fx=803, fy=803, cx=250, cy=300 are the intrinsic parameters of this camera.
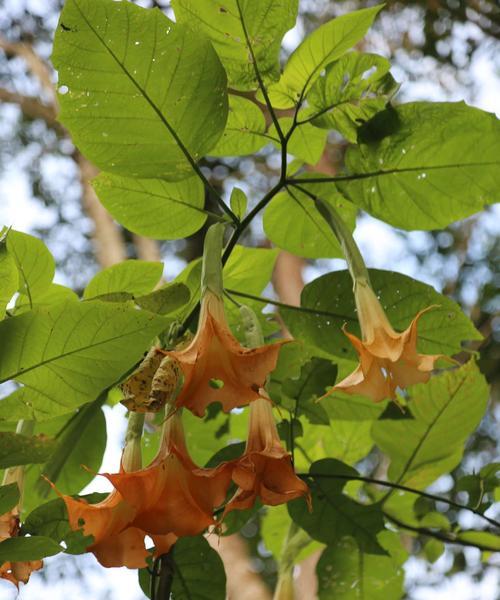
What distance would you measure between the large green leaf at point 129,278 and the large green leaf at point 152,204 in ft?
0.14

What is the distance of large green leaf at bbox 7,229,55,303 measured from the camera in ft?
2.78

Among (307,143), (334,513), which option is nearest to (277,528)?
(334,513)

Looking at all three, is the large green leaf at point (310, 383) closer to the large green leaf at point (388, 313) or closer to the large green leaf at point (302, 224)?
the large green leaf at point (388, 313)

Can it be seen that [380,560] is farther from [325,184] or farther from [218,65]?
[218,65]

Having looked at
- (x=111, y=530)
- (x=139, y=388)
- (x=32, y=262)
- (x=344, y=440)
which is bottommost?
(x=111, y=530)

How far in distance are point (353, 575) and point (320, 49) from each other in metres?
0.58

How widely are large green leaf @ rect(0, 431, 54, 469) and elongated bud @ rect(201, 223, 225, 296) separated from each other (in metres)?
0.17

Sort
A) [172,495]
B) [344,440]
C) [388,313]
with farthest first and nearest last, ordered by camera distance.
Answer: [344,440] < [388,313] < [172,495]

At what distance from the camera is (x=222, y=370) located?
0.57 meters

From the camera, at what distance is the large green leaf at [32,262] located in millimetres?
846

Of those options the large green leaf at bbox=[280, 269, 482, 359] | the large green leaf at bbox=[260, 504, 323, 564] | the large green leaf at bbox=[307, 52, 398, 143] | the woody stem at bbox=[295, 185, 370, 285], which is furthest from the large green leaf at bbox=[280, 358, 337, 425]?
the large green leaf at bbox=[260, 504, 323, 564]

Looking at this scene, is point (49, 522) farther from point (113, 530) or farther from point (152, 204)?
point (152, 204)

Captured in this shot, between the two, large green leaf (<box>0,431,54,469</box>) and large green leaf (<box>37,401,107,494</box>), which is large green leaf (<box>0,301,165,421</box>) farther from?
large green leaf (<box>37,401,107,494</box>)

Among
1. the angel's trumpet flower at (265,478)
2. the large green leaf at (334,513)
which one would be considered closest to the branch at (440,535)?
the large green leaf at (334,513)
